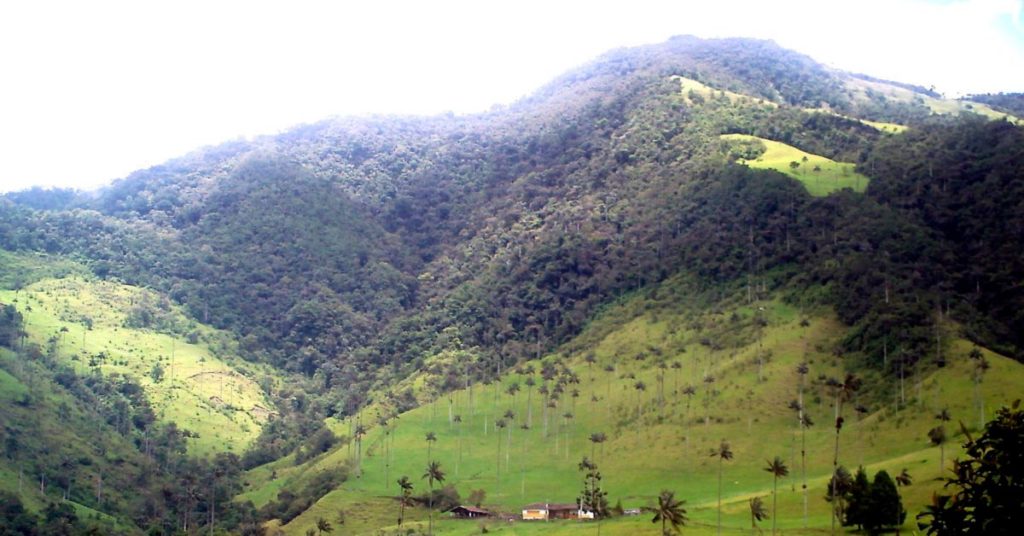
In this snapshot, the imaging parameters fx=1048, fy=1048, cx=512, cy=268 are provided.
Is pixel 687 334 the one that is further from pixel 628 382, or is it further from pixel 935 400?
pixel 935 400

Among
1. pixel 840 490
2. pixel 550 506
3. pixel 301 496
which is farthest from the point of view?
pixel 301 496

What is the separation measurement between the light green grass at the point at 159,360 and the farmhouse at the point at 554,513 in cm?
6184

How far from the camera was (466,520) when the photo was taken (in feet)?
369

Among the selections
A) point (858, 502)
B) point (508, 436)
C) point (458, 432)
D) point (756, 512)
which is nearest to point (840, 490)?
point (858, 502)

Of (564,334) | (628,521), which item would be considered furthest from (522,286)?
(628,521)

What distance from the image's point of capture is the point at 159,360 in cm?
17688

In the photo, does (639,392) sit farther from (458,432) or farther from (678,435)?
(458,432)

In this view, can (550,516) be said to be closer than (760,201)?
Yes

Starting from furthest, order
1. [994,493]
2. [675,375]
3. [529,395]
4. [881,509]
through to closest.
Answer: [529,395]
[675,375]
[881,509]
[994,493]

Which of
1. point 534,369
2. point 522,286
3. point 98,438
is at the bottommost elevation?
point 98,438

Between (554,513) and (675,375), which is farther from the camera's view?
(675,375)

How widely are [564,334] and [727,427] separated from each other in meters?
55.4

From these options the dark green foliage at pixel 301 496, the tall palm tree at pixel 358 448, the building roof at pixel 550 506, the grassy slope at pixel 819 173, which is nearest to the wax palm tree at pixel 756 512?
the building roof at pixel 550 506

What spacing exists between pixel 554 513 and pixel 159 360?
93.5 metres
